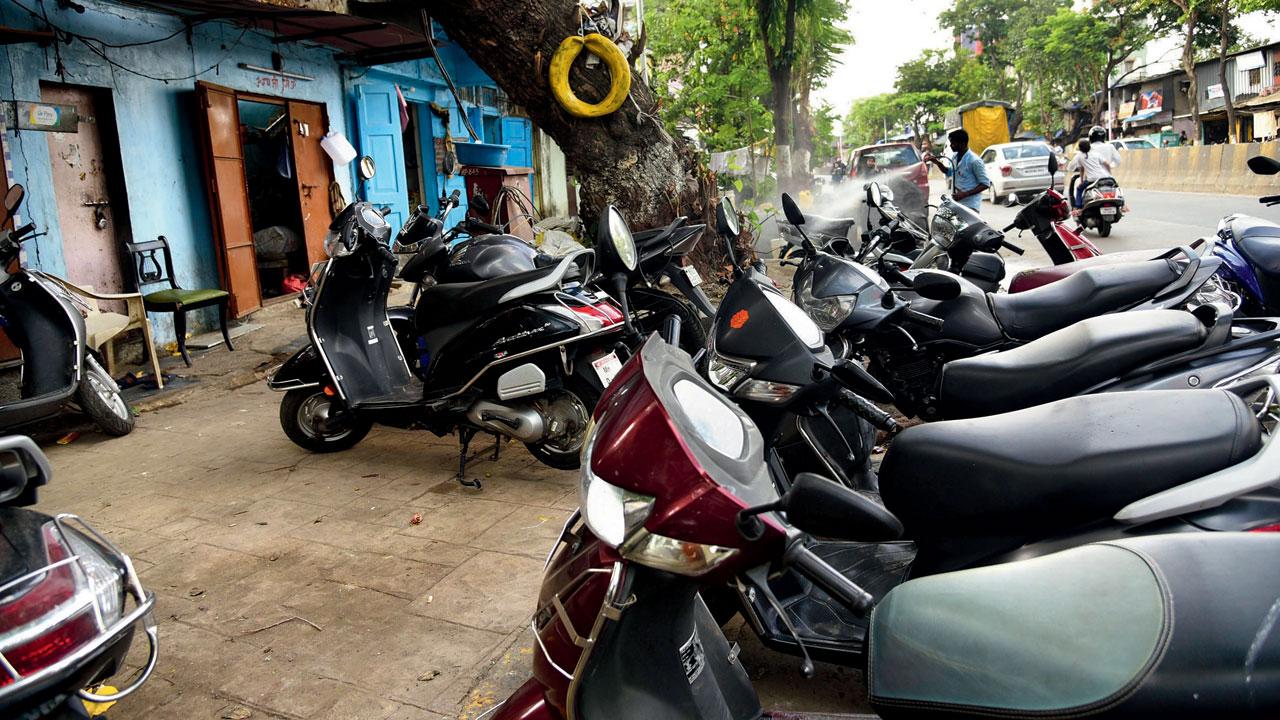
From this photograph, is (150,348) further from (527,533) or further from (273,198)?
(273,198)

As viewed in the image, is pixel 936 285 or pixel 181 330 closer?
pixel 936 285

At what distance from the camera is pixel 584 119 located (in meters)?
7.67

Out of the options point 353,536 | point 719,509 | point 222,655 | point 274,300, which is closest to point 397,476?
point 353,536

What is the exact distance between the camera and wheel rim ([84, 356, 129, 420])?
5793 millimetres

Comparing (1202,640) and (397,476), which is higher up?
(1202,640)

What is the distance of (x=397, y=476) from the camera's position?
4.89m

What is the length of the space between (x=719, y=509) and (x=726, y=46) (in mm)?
14790

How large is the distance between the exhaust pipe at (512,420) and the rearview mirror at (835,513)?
10.6 ft

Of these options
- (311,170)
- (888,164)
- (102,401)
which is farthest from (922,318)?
(888,164)

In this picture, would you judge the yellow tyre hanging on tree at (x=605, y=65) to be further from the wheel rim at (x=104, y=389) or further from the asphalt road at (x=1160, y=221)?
the asphalt road at (x=1160, y=221)

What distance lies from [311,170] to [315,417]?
6.23 metres

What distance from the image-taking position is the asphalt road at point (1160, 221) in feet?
39.5

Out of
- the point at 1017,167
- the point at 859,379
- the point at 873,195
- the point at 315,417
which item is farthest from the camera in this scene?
the point at 1017,167

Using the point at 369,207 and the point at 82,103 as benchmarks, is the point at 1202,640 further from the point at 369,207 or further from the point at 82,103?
the point at 82,103
